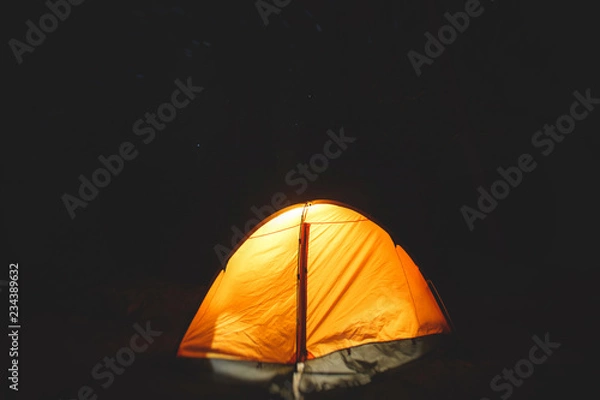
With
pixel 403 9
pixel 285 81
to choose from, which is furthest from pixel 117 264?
pixel 403 9

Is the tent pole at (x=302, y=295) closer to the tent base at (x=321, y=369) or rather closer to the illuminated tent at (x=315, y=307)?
the illuminated tent at (x=315, y=307)

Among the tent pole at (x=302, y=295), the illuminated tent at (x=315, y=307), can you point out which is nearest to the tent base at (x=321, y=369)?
the illuminated tent at (x=315, y=307)

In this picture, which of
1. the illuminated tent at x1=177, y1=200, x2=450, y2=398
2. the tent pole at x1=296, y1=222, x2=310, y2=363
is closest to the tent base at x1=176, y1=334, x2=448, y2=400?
the illuminated tent at x1=177, y1=200, x2=450, y2=398

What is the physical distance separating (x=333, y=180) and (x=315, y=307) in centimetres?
836

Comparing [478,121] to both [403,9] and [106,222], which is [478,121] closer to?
[403,9]

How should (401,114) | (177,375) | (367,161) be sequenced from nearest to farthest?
(177,375) < (401,114) < (367,161)

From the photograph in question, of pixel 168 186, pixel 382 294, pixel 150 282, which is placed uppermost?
pixel 168 186

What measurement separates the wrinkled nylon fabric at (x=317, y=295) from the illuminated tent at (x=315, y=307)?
0.01 metres

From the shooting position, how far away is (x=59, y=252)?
8070 millimetres

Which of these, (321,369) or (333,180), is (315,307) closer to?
(321,369)

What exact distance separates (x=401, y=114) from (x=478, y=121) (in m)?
2.13

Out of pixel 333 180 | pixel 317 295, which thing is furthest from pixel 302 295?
pixel 333 180

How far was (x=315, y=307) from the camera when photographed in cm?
360

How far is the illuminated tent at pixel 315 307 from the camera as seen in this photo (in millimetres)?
3379
